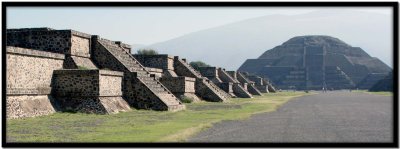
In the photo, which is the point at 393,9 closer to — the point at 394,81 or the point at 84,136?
the point at 394,81

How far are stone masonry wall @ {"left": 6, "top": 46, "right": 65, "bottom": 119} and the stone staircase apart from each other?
179 inches

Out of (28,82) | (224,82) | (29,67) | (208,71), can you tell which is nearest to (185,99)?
(29,67)

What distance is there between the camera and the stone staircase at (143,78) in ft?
78.6

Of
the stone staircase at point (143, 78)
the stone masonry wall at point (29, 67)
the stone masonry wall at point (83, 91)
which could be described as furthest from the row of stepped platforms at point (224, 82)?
the stone masonry wall at point (29, 67)

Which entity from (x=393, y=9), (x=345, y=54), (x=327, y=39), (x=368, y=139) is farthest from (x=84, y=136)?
(x=327, y=39)

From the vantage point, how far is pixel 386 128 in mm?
14586

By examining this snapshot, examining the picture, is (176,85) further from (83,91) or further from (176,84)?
(83,91)

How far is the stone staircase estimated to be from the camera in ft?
78.6

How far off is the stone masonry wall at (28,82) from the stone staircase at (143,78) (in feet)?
14.9

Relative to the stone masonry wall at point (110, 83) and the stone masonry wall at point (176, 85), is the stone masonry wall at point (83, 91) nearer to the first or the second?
the stone masonry wall at point (110, 83)

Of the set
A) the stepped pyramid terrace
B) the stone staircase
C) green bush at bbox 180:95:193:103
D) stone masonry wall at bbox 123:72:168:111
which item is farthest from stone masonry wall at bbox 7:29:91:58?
the stepped pyramid terrace

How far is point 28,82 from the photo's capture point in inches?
781

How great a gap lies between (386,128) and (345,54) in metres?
164

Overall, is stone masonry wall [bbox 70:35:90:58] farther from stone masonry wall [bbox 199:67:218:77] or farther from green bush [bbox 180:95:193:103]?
stone masonry wall [bbox 199:67:218:77]
